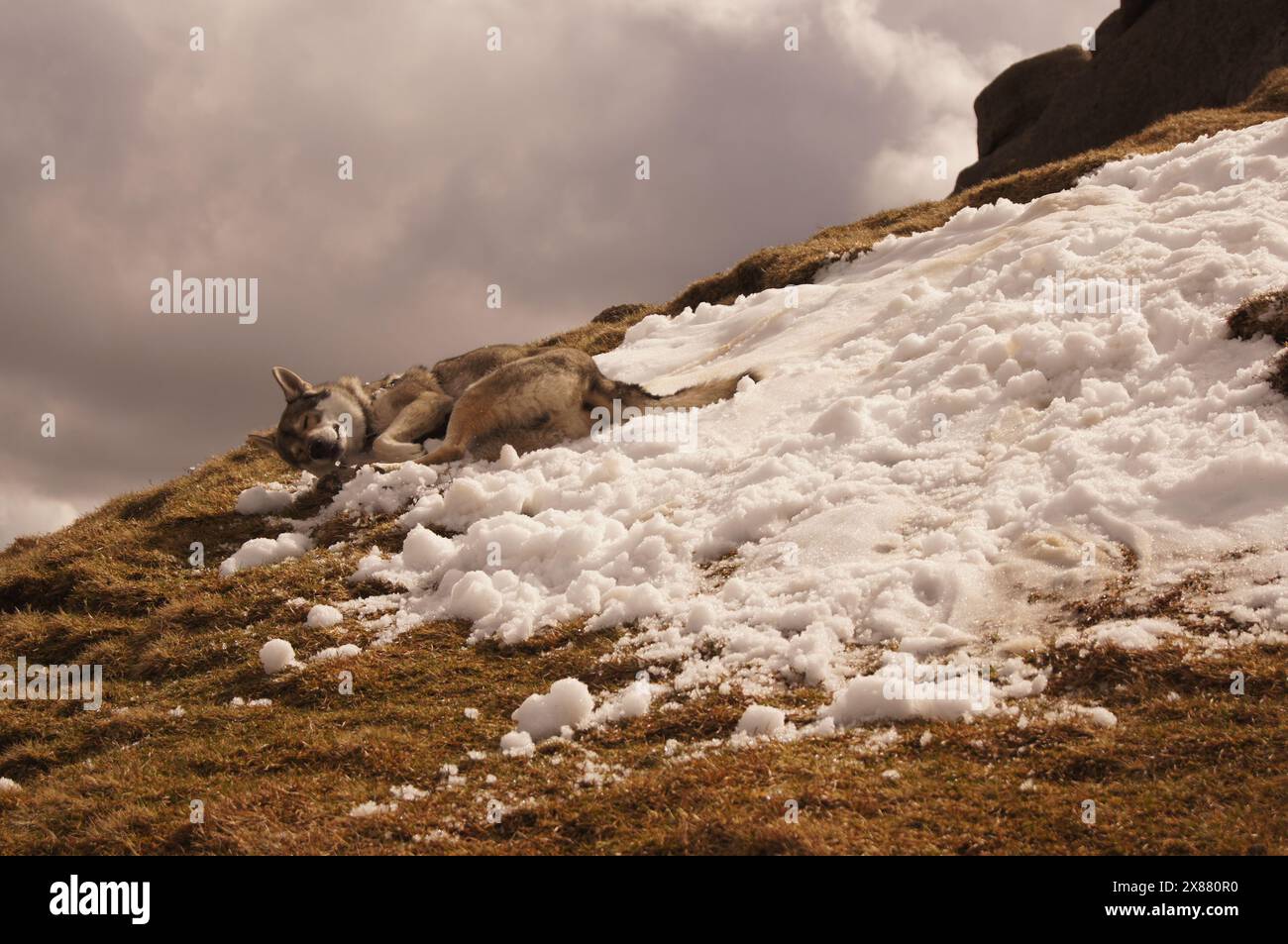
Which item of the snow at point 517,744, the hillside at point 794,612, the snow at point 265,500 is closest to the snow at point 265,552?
the hillside at point 794,612

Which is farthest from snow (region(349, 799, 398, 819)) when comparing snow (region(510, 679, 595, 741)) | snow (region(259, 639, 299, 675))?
snow (region(259, 639, 299, 675))

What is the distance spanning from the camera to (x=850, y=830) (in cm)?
518

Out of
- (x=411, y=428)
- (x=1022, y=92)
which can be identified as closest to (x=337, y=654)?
(x=411, y=428)

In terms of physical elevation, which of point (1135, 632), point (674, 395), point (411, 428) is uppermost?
point (674, 395)

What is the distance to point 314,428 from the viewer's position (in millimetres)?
13336

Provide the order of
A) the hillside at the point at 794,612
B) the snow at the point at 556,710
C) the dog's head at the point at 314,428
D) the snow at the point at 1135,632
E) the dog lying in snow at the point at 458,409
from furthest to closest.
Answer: the dog's head at the point at 314,428
the dog lying in snow at the point at 458,409
the snow at the point at 556,710
the snow at the point at 1135,632
the hillside at the point at 794,612

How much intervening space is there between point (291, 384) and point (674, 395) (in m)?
5.52

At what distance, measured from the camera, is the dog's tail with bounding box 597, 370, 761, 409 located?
44.2 feet

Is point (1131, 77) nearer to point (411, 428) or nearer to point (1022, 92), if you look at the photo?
point (1022, 92)

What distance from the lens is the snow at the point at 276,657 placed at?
8.84 m

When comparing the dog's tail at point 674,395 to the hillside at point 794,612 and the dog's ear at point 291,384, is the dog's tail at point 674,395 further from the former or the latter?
the dog's ear at point 291,384

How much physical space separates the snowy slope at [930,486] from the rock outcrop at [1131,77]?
15.3 m

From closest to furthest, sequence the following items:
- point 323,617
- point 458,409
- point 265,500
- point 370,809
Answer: point 370,809
point 323,617
point 458,409
point 265,500

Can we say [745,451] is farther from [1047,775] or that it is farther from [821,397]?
[1047,775]
